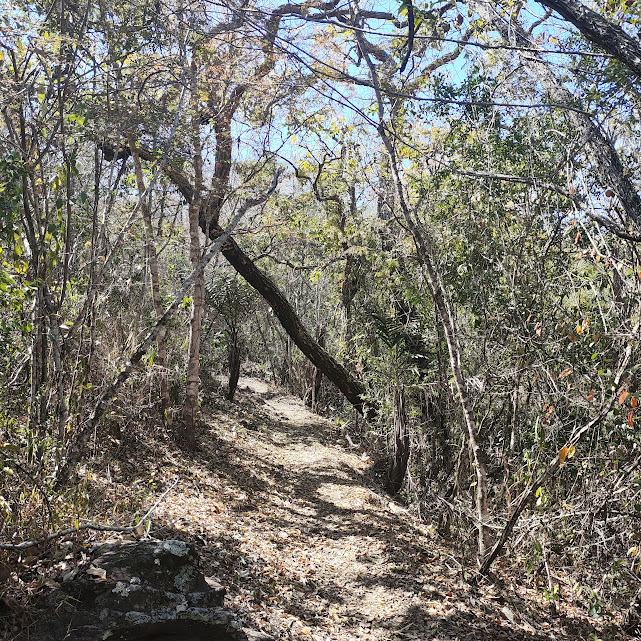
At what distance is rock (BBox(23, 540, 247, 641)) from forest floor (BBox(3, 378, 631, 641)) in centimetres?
24

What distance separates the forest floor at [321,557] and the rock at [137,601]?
24cm

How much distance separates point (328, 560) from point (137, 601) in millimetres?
2581

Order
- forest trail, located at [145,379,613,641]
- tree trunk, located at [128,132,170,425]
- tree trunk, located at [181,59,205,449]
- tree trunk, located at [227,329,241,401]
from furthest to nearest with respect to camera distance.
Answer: tree trunk, located at [227,329,241,401] → tree trunk, located at [181,59,205,449] → tree trunk, located at [128,132,170,425] → forest trail, located at [145,379,613,641]

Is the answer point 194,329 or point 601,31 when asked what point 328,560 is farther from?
point 601,31

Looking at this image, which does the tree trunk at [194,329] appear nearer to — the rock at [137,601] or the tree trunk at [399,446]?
the tree trunk at [399,446]

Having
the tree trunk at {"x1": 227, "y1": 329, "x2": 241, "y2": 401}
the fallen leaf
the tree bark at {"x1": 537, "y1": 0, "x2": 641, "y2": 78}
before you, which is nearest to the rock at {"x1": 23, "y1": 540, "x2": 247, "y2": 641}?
the fallen leaf

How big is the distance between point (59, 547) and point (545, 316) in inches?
177

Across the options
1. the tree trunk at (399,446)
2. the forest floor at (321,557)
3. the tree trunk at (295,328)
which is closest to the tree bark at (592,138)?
the forest floor at (321,557)

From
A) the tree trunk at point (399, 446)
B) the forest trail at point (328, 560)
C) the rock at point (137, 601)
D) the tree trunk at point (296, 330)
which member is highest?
the tree trunk at point (296, 330)

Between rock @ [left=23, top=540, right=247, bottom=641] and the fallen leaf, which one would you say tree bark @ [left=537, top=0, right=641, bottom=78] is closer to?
rock @ [left=23, top=540, right=247, bottom=641]

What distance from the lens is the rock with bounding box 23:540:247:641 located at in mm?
3125

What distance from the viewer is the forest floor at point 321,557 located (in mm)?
4410

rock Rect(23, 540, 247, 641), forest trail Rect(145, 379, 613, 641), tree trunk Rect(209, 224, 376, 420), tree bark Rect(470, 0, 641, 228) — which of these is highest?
tree bark Rect(470, 0, 641, 228)

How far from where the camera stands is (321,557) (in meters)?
5.59
